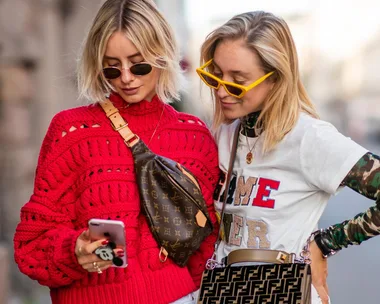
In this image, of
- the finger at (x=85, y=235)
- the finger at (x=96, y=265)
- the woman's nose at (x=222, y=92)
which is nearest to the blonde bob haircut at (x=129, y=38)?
the woman's nose at (x=222, y=92)

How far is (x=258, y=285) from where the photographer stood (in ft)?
9.73

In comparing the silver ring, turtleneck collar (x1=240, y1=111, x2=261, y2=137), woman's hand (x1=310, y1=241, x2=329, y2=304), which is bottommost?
woman's hand (x1=310, y1=241, x2=329, y2=304)

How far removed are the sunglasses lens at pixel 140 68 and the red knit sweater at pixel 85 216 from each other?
0.77 feet

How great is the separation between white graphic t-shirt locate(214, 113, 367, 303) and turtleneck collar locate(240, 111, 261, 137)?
6 cm

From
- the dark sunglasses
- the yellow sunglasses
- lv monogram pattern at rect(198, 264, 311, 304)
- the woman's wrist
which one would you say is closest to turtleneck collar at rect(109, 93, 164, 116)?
Result: the dark sunglasses

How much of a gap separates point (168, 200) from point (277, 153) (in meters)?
0.45

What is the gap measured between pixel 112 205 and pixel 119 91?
0.46m

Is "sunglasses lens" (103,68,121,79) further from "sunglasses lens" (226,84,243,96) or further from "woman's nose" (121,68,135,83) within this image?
"sunglasses lens" (226,84,243,96)

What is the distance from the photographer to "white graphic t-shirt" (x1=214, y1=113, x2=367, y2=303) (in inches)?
121

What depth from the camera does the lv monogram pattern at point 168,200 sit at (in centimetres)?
314

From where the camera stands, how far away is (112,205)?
3127 millimetres

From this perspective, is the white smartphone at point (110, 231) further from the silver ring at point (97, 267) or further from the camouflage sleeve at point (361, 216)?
the camouflage sleeve at point (361, 216)

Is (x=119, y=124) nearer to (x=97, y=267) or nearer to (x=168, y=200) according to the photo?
(x=168, y=200)

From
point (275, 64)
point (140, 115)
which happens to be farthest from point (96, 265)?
point (275, 64)
